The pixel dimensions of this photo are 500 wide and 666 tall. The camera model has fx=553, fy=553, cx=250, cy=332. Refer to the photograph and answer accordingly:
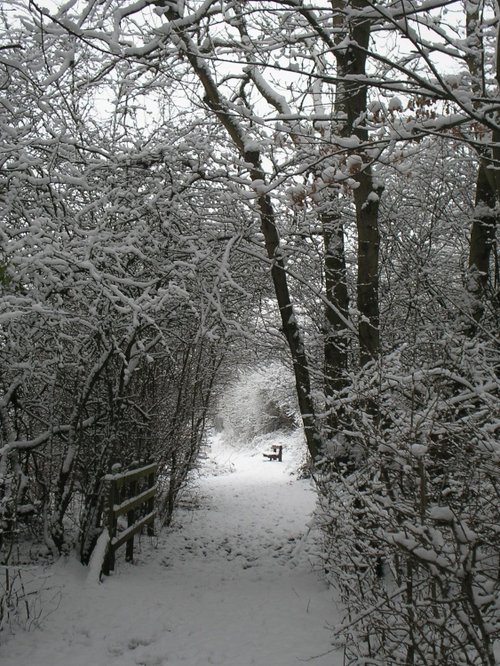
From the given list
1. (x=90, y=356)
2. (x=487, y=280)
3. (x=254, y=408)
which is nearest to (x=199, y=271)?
(x=90, y=356)

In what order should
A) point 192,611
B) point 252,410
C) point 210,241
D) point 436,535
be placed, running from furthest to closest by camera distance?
point 252,410 → point 210,241 → point 192,611 → point 436,535

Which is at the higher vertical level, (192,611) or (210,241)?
(210,241)

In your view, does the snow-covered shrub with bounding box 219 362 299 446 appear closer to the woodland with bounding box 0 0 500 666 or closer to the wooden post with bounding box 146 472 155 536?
the wooden post with bounding box 146 472 155 536

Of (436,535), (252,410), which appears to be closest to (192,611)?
(436,535)

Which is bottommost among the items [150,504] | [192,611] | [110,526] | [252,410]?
[192,611]

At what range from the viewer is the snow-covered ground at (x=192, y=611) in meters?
4.43

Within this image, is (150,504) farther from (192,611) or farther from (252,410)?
(252,410)

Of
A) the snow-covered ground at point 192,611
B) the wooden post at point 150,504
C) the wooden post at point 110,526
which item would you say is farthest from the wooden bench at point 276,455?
the wooden post at point 110,526

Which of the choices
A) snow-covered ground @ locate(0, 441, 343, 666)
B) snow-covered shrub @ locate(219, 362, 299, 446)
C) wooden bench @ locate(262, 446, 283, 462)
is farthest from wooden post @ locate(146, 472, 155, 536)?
snow-covered shrub @ locate(219, 362, 299, 446)

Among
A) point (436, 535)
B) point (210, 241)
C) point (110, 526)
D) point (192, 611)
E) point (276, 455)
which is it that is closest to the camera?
point (436, 535)

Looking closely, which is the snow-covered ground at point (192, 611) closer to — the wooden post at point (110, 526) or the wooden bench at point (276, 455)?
the wooden post at point (110, 526)

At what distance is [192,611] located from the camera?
5.52 meters

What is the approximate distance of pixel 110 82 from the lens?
6777 millimetres

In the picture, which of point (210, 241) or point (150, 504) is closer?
point (210, 241)
